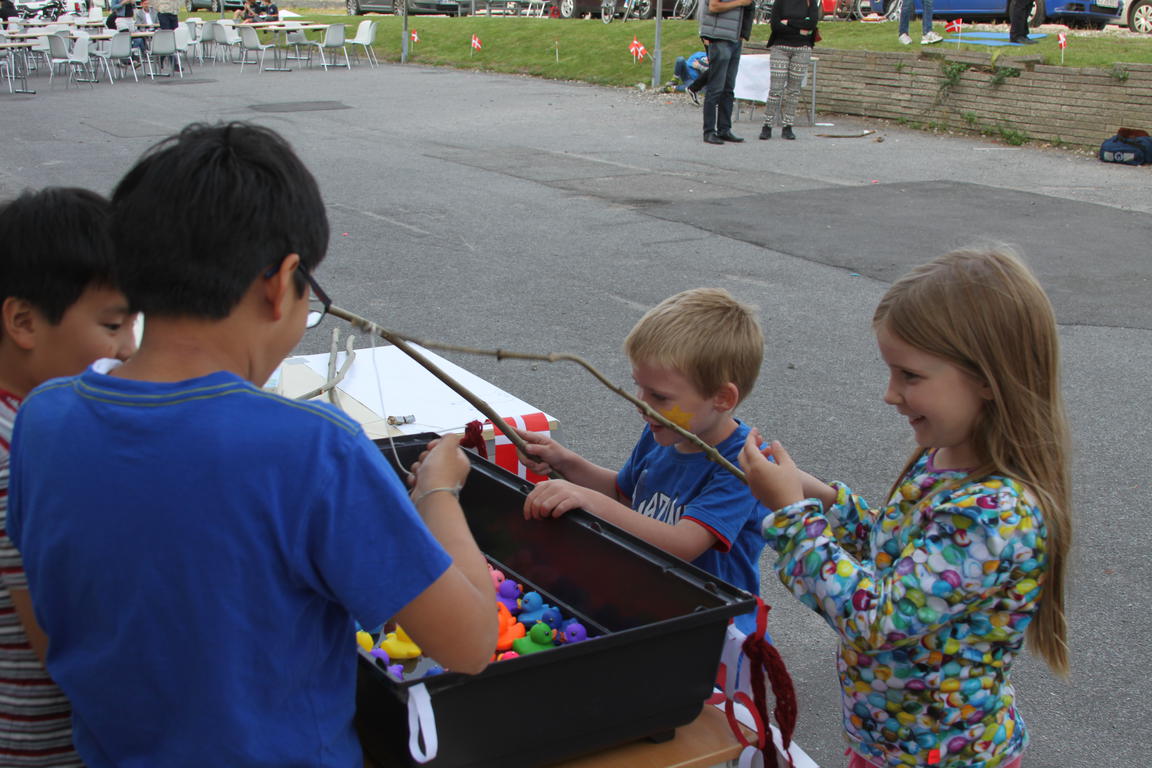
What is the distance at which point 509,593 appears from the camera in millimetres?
2209

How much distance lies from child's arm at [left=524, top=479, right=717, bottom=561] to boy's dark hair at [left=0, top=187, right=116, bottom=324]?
0.83m

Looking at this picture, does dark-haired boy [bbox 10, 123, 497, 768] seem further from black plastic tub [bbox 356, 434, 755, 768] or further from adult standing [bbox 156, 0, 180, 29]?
adult standing [bbox 156, 0, 180, 29]

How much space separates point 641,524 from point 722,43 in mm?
11493

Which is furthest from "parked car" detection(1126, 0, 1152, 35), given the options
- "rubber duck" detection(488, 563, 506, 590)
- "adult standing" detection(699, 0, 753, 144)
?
"rubber duck" detection(488, 563, 506, 590)

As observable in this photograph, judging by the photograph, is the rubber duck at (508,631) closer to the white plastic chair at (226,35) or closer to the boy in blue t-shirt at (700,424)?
the boy in blue t-shirt at (700,424)

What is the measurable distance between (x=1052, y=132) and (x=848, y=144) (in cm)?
231

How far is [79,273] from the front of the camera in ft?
5.97

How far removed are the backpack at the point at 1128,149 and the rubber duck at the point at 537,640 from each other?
11.6 meters

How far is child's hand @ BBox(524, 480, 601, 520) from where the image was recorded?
206 centimetres

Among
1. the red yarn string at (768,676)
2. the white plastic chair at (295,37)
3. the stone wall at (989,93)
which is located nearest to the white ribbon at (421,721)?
the red yarn string at (768,676)

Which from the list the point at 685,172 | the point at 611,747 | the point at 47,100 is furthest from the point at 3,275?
the point at 47,100

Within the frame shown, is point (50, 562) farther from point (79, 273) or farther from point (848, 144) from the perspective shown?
point (848, 144)

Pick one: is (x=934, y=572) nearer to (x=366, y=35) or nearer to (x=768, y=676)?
(x=768, y=676)

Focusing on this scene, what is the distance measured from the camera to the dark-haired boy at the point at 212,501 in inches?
49.1
